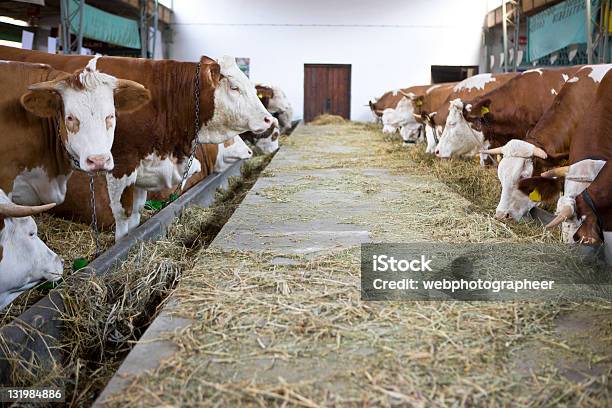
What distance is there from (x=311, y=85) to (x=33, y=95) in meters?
20.9

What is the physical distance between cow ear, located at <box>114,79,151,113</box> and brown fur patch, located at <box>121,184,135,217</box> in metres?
0.77

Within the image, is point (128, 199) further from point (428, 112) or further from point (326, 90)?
point (326, 90)

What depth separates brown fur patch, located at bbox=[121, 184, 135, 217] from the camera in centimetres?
463

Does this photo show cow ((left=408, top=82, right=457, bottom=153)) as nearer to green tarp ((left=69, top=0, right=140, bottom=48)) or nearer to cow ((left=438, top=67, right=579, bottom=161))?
cow ((left=438, top=67, right=579, bottom=161))

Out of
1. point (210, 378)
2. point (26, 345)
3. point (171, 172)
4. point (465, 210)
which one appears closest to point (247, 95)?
point (171, 172)

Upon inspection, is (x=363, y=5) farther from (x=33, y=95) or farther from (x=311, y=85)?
(x=33, y=95)

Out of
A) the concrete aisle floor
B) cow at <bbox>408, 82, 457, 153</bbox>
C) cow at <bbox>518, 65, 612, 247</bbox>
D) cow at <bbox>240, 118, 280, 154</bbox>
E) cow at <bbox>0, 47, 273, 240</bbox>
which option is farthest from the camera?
cow at <bbox>240, 118, 280, 154</bbox>

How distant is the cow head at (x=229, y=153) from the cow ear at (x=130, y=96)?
3.64m

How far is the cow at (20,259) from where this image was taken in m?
2.85

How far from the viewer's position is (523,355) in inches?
80.4

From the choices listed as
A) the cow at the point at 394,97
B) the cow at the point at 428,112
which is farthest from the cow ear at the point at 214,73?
the cow at the point at 394,97

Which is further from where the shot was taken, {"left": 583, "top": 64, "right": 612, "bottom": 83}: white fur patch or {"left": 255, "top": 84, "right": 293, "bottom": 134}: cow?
{"left": 255, "top": 84, "right": 293, "bottom": 134}: cow

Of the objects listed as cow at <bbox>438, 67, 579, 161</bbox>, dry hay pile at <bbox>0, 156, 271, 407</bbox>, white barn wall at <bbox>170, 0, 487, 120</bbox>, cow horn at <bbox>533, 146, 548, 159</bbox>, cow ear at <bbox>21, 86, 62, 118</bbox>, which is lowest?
dry hay pile at <bbox>0, 156, 271, 407</bbox>

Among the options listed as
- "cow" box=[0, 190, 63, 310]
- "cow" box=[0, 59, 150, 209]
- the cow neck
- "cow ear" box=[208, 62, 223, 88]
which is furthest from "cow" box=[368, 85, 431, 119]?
"cow" box=[0, 190, 63, 310]
